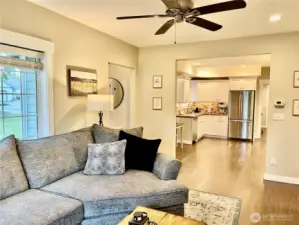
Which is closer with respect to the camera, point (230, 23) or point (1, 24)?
point (1, 24)

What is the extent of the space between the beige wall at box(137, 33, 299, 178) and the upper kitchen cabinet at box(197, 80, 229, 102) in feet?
13.4

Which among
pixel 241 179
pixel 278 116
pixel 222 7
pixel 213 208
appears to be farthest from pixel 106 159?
pixel 278 116

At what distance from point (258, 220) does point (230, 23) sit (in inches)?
106

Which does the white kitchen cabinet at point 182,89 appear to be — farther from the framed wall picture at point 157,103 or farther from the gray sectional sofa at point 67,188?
the gray sectional sofa at point 67,188

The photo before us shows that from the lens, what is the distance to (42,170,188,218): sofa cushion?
2152 millimetres

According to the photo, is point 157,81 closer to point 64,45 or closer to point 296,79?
point 64,45

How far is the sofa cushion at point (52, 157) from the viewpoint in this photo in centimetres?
237

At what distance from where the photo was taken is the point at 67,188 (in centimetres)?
231

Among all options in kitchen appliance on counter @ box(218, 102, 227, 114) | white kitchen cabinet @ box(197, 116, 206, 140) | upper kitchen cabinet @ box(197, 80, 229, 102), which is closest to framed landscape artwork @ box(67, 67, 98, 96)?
white kitchen cabinet @ box(197, 116, 206, 140)

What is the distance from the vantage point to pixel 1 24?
2.54 meters

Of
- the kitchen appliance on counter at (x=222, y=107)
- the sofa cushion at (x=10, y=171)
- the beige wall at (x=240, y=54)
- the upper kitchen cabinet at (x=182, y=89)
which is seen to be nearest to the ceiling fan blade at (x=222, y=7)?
the sofa cushion at (x=10, y=171)

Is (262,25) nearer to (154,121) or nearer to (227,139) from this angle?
(154,121)

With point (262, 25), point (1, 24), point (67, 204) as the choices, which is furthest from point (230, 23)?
point (67, 204)

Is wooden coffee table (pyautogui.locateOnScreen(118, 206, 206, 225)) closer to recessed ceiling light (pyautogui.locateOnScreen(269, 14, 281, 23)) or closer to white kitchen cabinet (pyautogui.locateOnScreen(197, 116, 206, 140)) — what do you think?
recessed ceiling light (pyautogui.locateOnScreen(269, 14, 281, 23))
